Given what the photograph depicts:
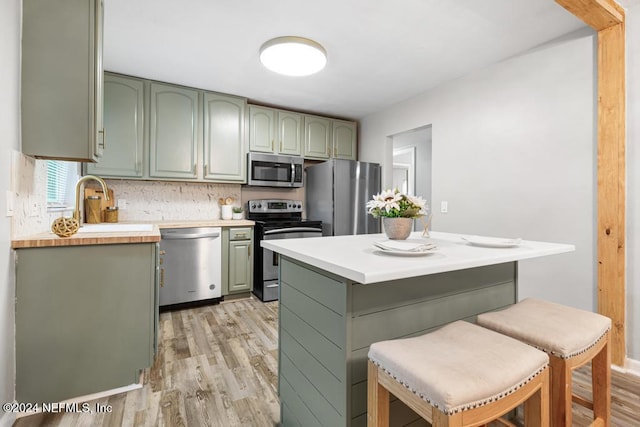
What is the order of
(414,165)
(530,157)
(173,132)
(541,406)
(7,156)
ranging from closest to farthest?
(541,406), (7,156), (530,157), (173,132), (414,165)

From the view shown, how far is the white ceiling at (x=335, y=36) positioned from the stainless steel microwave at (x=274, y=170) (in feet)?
2.82

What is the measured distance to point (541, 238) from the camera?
2.47m

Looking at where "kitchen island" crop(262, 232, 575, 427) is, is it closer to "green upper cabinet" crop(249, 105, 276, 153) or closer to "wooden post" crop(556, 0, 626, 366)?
"wooden post" crop(556, 0, 626, 366)

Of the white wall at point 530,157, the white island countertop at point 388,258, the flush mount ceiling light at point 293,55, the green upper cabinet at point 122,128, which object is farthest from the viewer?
the green upper cabinet at point 122,128

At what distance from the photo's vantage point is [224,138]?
358 centimetres

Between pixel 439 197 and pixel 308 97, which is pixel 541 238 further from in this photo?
pixel 308 97

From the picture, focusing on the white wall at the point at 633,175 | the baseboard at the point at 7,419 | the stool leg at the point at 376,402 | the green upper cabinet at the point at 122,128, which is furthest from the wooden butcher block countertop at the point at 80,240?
the white wall at the point at 633,175

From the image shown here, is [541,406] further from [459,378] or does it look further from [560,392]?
[459,378]

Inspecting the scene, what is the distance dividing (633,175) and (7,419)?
380 cm

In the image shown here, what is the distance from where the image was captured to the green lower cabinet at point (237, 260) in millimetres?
3441

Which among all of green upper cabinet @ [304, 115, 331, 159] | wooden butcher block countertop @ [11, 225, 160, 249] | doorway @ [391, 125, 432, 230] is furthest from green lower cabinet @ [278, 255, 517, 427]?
doorway @ [391, 125, 432, 230]

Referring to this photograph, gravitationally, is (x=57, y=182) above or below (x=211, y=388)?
above

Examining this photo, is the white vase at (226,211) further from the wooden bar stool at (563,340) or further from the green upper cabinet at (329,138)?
the wooden bar stool at (563,340)

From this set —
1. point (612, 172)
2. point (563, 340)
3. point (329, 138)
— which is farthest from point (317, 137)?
point (563, 340)
